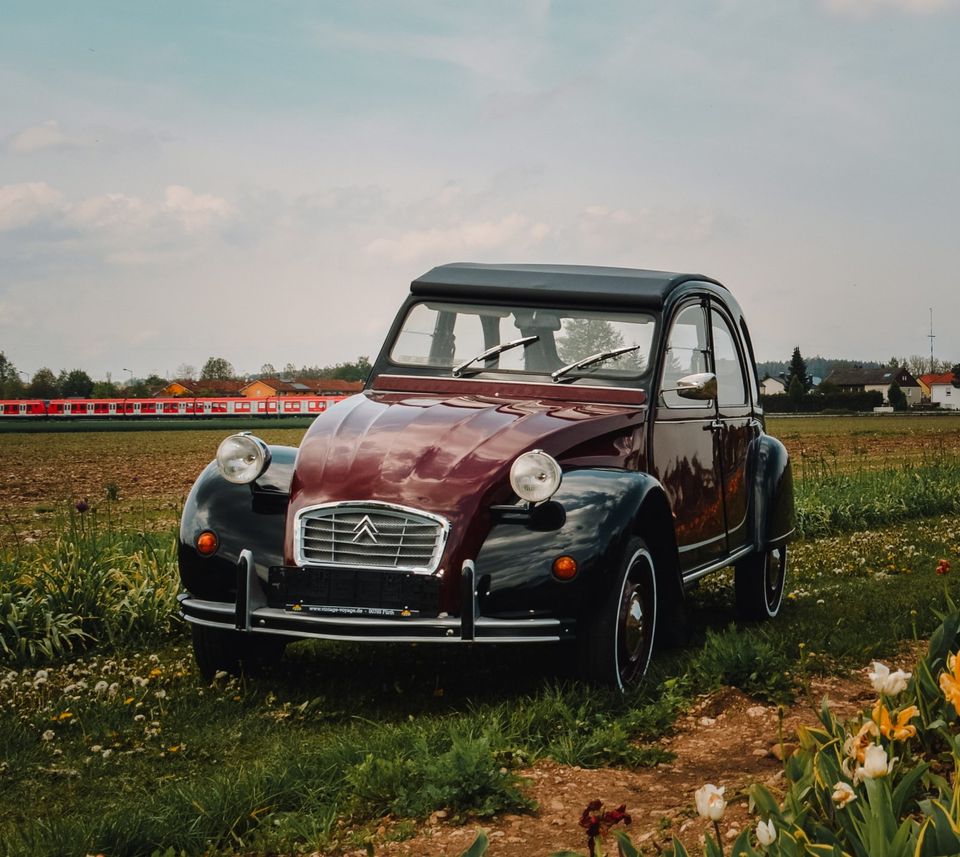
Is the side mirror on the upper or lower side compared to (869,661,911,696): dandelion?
upper

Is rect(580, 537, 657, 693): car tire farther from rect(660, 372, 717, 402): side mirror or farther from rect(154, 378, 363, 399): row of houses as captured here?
rect(154, 378, 363, 399): row of houses

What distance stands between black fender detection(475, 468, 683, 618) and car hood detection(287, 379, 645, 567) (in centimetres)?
14

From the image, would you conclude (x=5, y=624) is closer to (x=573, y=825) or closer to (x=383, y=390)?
(x=383, y=390)

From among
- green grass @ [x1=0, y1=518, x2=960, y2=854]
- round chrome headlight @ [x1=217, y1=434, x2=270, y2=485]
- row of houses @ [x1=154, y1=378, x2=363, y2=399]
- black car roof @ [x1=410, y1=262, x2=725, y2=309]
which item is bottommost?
green grass @ [x1=0, y1=518, x2=960, y2=854]

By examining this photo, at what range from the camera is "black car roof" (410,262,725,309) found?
6.91m

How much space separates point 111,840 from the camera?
3.81 metres

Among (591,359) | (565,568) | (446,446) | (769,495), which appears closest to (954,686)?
(565,568)

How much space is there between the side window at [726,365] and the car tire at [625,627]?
212cm

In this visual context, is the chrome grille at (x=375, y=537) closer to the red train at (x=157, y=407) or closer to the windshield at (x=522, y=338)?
the windshield at (x=522, y=338)

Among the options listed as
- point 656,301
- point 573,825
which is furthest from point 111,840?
point 656,301

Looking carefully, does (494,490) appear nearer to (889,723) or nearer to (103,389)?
(889,723)

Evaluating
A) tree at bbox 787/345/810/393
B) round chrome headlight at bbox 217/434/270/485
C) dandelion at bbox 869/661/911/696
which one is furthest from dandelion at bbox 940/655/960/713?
tree at bbox 787/345/810/393

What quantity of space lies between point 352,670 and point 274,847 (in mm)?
2745

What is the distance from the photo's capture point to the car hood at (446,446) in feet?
17.5
